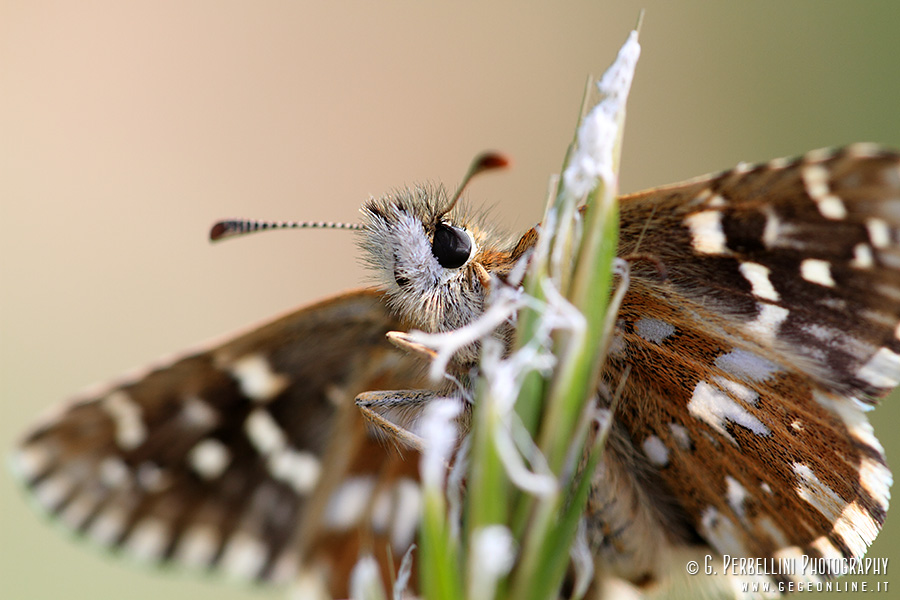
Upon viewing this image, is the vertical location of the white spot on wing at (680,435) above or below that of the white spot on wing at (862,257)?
below

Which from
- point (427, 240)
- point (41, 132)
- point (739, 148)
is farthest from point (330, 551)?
point (41, 132)

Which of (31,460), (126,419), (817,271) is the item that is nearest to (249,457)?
(126,419)

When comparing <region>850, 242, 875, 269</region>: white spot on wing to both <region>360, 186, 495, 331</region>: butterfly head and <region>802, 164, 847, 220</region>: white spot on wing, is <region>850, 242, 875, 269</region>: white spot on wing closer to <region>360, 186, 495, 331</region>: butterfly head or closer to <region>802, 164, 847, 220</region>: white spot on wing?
<region>802, 164, 847, 220</region>: white spot on wing

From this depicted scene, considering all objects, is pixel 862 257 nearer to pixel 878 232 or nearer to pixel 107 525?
pixel 878 232

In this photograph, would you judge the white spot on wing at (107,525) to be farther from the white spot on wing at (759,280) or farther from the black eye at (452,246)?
the white spot on wing at (759,280)

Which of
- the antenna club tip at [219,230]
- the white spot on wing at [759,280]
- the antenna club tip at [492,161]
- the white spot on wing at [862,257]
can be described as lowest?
the white spot on wing at [759,280]

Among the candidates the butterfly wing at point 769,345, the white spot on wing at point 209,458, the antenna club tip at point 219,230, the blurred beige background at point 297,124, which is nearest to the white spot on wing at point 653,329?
the butterfly wing at point 769,345

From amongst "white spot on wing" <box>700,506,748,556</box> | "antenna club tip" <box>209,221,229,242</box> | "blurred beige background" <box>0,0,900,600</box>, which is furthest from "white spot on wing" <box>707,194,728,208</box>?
"blurred beige background" <box>0,0,900,600</box>
